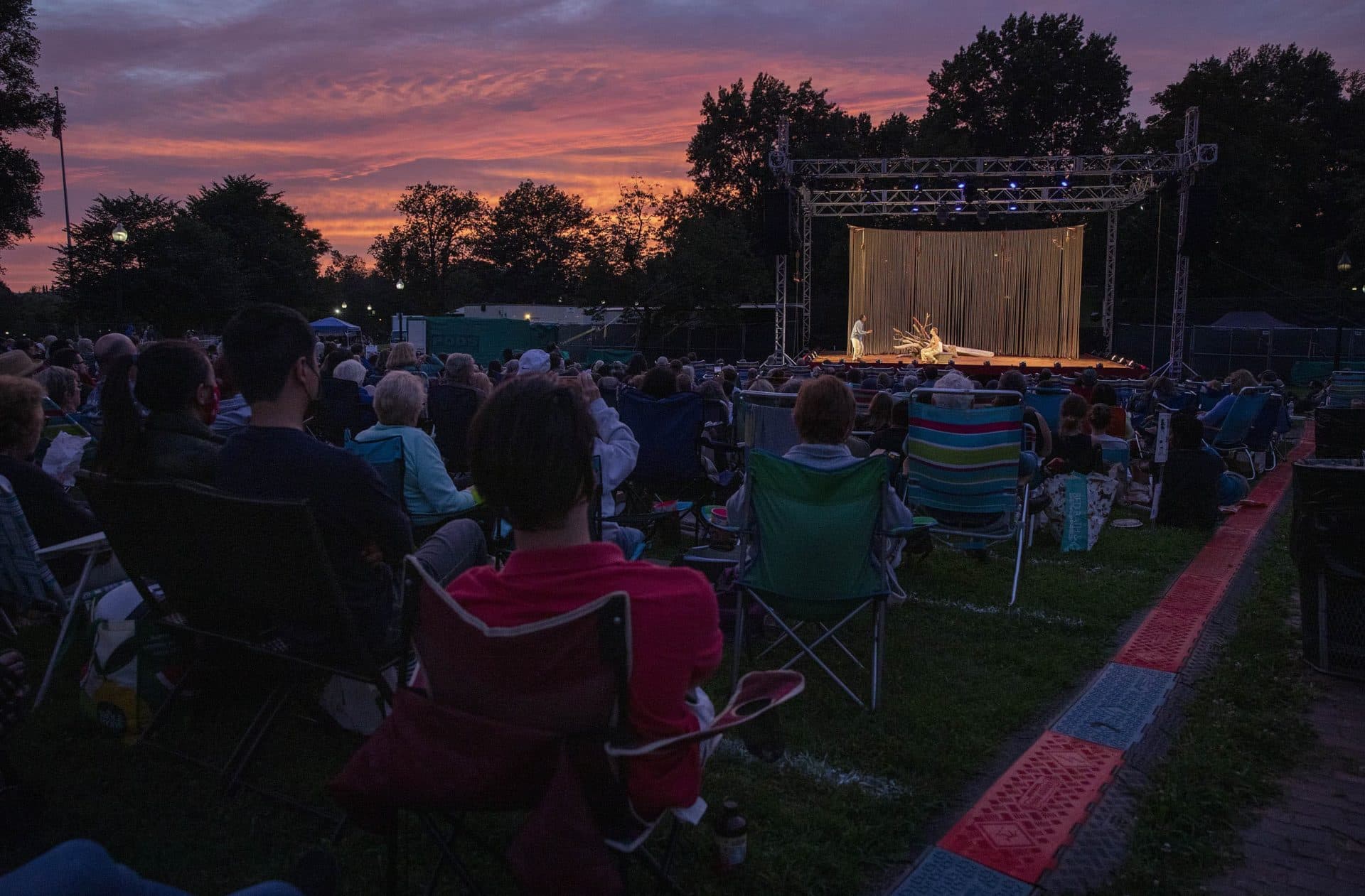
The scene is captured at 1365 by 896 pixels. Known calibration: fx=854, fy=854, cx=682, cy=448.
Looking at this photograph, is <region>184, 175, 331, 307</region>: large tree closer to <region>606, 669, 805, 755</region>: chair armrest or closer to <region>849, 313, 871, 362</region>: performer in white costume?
<region>849, 313, 871, 362</region>: performer in white costume

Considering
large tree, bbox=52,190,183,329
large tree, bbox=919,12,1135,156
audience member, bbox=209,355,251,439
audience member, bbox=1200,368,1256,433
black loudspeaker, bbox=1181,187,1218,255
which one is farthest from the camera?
large tree, bbox=919,12,1135,156

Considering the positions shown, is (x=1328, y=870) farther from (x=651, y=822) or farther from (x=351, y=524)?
(x=351, y=524)

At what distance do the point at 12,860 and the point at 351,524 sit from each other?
1243mm

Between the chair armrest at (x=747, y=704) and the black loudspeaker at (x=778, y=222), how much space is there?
1576 centimetres

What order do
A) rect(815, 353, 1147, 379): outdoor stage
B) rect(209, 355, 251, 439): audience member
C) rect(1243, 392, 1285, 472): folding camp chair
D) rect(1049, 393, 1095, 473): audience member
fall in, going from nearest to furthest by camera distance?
1. rect(209, 355, 251, 439): audience member
2. rect(1049, 393, 1095, 473): audience member
3. rect(1243, 392, 1285, 472): folding camp chair
4. rect(815, 353, 1147, 379): outdoor stage

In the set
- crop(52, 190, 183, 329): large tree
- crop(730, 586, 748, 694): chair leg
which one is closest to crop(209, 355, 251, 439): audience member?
crop(730, 586, 748, 694): chair leg

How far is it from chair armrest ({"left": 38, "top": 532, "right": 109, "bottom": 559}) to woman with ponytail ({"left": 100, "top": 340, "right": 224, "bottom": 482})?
0.25 metres

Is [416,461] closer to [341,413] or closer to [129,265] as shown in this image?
[341,413]

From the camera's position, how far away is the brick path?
7.60 feet

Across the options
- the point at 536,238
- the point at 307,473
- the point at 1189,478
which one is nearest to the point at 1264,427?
the point at 1189,478

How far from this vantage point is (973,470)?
4.64 meters

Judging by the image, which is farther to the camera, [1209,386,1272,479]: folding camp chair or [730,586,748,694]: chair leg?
[1209,386,1272,479]: folding camp chair

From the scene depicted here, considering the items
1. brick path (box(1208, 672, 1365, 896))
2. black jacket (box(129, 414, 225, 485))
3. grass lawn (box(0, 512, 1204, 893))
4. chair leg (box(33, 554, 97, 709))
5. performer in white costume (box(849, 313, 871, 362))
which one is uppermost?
performer in white costume (box(849, 313, 871, 362))

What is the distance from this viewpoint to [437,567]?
8.59 feet
